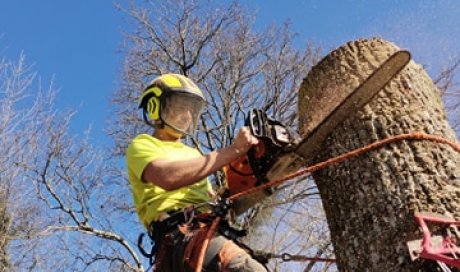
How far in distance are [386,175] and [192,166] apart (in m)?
0.74

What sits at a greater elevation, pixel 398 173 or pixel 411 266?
pixel 398 173

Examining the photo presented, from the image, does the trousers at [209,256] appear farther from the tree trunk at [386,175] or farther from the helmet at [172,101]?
the helmet at [172,101]

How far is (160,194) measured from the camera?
→ 2.32 m

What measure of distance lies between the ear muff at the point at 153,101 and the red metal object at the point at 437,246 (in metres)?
1.27

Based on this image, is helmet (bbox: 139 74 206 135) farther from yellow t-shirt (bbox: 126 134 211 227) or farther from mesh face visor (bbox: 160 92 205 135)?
yellow t-shirt (bbox: 126 134 211 227)

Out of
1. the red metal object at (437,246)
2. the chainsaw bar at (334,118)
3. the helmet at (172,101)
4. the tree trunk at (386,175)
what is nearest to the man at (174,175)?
the helmet at (172,101)

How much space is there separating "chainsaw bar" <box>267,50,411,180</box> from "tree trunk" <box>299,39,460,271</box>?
0.13 ft

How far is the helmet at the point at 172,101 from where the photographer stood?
2.52 metres

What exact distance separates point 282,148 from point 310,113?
0.76 feet

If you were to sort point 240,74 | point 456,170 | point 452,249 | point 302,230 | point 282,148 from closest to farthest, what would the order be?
point 452,249 < point 456,170 < point 282,148 < point 302,230 < point 240,74

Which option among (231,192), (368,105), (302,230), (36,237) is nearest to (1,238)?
(36,237)

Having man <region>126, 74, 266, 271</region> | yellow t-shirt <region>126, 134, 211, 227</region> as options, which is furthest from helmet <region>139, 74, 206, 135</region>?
A: yellow t-shirt <region>126, 134, 211, 227</region>

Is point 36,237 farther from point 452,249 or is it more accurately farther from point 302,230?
point 452,249

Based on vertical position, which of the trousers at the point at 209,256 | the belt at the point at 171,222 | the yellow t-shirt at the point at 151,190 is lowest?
the trousers at the point at 209,256
